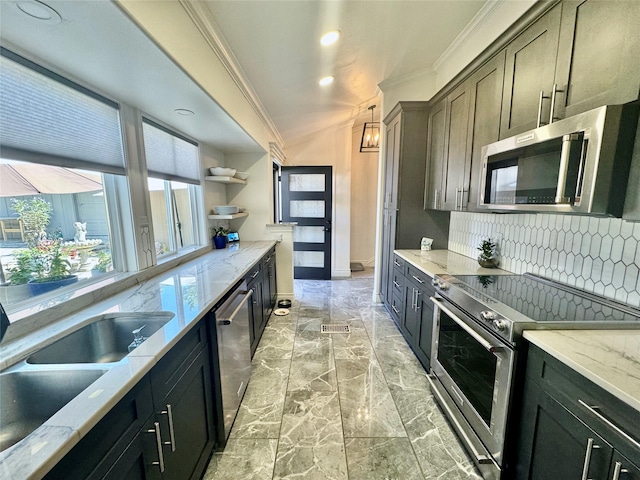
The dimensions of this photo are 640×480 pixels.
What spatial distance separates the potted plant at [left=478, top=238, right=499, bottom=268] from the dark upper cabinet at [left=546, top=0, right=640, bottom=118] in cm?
122

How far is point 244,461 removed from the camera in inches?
61.9

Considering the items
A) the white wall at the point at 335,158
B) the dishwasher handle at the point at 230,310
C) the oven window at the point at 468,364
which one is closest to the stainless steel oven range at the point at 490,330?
the oven window at the point at 468,364

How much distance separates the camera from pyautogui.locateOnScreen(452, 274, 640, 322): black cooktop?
1263 millimetres

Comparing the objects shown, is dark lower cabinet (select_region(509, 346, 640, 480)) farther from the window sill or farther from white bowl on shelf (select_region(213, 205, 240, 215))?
white bowl on shelf (select_region(213, 205, 240, 215))

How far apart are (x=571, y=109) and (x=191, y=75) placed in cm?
192

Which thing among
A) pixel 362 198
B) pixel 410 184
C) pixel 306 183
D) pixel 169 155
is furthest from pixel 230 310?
pixel 362 198

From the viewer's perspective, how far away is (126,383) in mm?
831

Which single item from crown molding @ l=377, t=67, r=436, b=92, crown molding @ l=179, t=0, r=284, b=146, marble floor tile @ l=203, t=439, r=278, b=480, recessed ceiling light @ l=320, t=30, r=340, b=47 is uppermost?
crown molding @ l=377, t=67, r=436, b=92

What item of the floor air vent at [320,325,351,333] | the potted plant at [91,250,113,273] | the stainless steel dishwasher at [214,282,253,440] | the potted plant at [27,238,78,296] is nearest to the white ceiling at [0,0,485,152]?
the potted plant at [27,238,78,296]

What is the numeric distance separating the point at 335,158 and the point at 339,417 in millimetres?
4272

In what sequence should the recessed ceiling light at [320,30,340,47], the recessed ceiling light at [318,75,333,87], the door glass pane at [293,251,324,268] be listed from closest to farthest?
the recessed ceiling light at [320,30,340,47], the recessed ceiling light at [318,75,333,87], the door glass pane at [293,251,324,268]

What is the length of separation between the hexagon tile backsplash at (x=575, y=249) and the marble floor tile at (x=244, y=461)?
210 centimetres

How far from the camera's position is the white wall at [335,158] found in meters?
5.10

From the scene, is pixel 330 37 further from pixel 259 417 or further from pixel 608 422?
pixel 259 417
